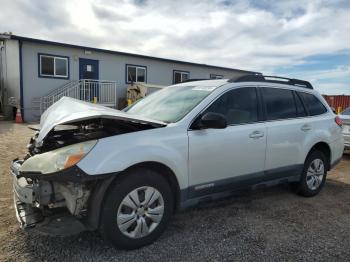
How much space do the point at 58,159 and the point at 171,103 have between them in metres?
1.73

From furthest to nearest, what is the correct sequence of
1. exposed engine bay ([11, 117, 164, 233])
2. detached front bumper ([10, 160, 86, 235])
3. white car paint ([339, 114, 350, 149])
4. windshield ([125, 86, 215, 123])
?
white car paint ([339, 114, 350, 149]) < windshield ([125, 86, 215, 123]) < detached front bumper ([10, 160, 86, 235]) < exposed engine bay ([11, 117, 164, 233])

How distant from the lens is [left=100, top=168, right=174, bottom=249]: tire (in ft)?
10.2

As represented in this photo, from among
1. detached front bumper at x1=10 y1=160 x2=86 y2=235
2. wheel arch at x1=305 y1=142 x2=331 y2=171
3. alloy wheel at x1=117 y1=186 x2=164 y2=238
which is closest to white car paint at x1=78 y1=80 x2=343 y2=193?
wheel arch at x1=305 y1=142 x2=331 y2=171

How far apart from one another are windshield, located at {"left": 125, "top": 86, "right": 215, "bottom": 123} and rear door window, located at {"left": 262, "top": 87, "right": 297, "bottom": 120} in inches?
36.6

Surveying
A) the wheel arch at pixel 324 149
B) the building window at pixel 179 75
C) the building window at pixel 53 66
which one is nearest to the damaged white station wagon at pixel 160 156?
the wheel arch at pixel 324 149

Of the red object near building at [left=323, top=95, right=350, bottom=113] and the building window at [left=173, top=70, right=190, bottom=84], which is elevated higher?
the building window at [left=173, top=70, right=190, bottom=84]

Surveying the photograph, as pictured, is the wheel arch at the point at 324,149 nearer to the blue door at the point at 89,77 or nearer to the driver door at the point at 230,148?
the driver door at the point at 230,148

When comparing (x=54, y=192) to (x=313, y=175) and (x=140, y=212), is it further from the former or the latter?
(x=313, y=175)

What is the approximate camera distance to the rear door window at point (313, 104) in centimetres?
525

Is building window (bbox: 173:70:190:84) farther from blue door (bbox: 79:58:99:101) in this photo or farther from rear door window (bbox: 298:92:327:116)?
rear door window (bbox: 298:92:327:116)

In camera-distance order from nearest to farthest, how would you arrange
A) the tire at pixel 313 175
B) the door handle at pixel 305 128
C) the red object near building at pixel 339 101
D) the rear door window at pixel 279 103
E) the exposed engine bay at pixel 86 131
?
the exposed engine bay at pixel 86 131
the rear door window at pixel 279 103
the door handle at pixel 305 128
the tire at pixel 313 175
the red object near building at pixel 339 101

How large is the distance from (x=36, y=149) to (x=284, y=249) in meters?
2.75

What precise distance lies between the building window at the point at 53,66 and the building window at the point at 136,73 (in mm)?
3878

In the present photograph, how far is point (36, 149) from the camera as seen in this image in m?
3.54
